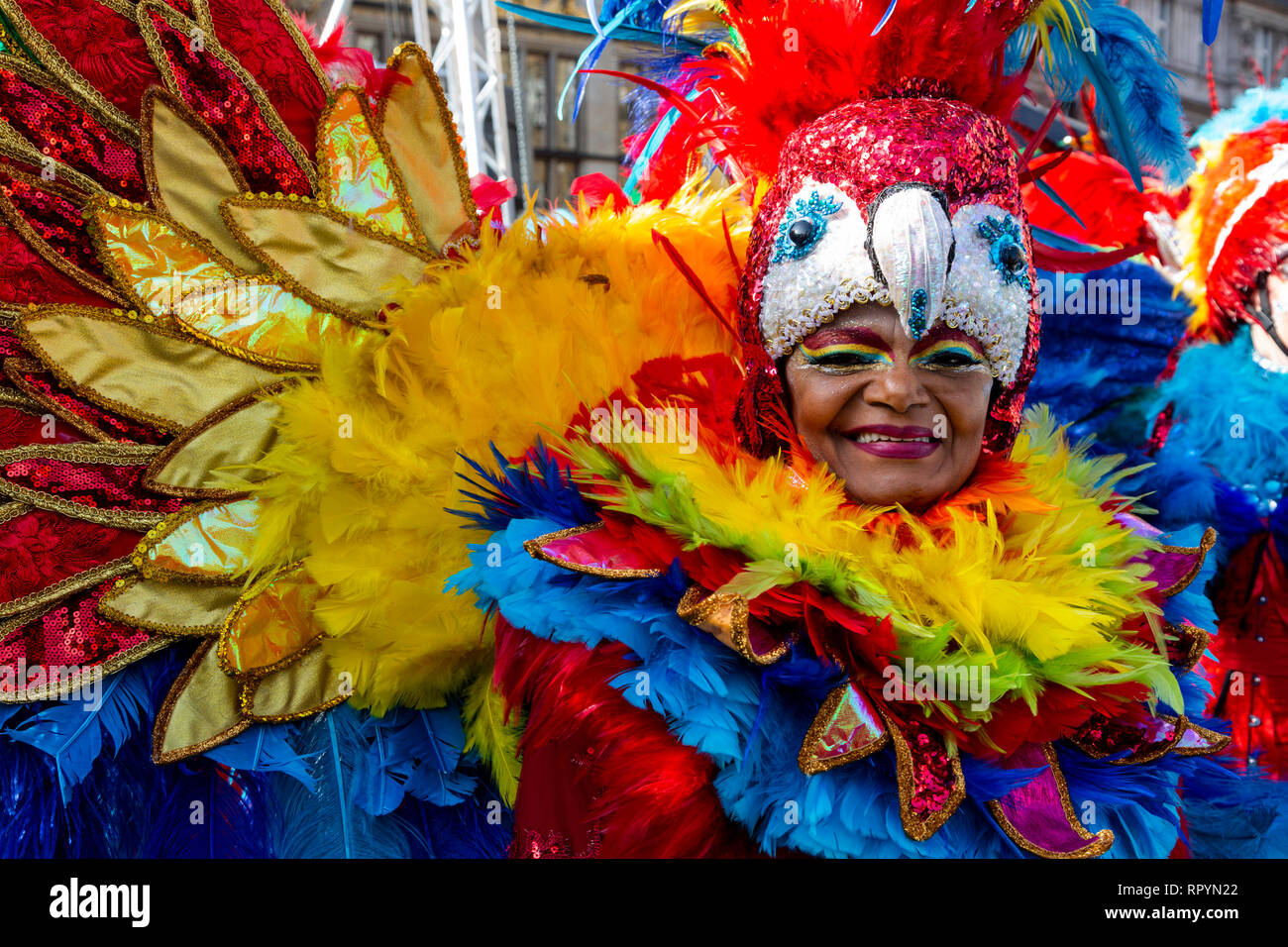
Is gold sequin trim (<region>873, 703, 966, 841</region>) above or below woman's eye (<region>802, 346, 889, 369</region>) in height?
below

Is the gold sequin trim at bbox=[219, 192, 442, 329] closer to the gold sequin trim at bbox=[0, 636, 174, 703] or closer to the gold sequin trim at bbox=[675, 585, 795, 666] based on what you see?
the gold sequin trim at bbox=[0, 636, 174, 703]

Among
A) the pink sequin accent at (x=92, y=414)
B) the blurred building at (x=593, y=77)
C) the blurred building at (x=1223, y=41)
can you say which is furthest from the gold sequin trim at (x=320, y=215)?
the blurred building at (x=1223, y=41)

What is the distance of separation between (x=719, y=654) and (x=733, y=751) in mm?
133

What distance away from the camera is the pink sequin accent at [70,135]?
1.74 metres

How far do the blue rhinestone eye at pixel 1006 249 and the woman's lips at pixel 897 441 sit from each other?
0.27 metres

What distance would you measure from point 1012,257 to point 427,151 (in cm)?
109

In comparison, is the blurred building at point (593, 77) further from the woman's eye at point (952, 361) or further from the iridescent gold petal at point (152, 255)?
the woman's eye at point (952, 361)

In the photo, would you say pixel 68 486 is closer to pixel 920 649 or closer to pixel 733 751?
pixel 733 751

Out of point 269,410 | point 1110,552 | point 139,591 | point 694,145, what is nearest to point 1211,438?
point 1110,552

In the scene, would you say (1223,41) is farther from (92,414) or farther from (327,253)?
(92,414)

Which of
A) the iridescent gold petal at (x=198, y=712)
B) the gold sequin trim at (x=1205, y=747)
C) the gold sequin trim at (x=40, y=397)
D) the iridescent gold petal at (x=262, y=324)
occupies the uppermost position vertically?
the iridescent gold petal at (x=262, y=324)

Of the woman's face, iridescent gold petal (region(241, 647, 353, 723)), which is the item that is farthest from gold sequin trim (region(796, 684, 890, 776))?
iridescent gold petal (region(241, 647, 353, 723))

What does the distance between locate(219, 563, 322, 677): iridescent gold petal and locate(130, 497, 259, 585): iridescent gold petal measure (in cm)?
6

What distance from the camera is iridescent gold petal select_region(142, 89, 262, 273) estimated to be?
1.84m
